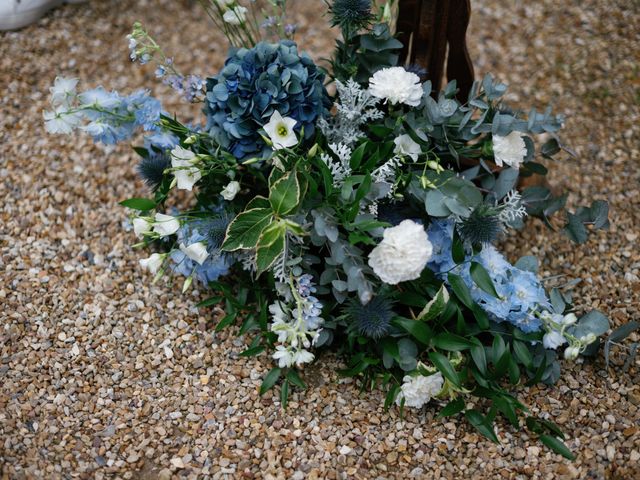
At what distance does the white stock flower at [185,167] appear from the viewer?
1.88m

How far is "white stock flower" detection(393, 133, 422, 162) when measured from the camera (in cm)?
196

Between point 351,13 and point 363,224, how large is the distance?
63 centimetres

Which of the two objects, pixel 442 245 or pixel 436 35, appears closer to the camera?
pixel 442 245

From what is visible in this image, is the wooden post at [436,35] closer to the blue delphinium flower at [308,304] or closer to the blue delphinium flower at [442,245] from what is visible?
the blue delphinium flower at [442,245]

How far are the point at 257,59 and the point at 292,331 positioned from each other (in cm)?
74

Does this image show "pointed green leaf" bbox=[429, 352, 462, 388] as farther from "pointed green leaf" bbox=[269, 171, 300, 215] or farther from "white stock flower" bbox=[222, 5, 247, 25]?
"white stock flower" bbox=[222, 5, 247, 25]

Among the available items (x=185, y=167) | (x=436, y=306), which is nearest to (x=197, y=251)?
(x=185, y=167)

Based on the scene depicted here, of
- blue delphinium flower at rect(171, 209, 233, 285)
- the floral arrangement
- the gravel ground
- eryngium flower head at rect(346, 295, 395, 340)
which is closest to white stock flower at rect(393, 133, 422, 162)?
the floral arrangement

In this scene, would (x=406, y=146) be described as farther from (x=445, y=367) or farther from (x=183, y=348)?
(x=183, y=348)

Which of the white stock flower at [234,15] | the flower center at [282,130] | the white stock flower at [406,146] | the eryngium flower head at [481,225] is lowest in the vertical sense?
the eryngium flower head at [481,225]

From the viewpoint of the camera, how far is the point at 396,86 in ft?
6.22

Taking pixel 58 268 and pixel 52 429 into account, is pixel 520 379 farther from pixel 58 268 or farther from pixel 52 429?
pixel 58 268

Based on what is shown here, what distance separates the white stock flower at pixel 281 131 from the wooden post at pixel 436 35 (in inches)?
20.5

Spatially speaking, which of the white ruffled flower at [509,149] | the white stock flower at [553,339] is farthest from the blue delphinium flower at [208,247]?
the white stock flower at [553,339]
